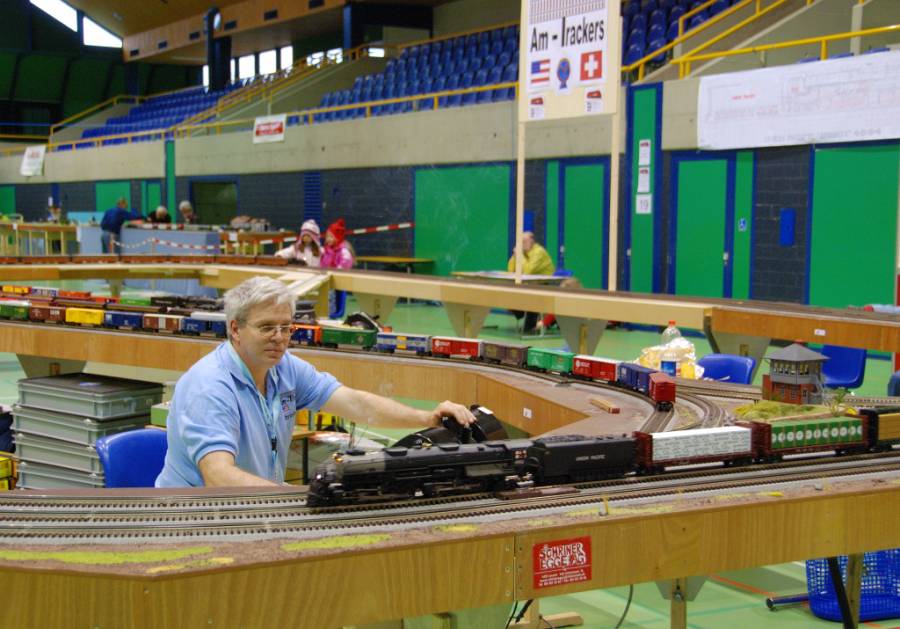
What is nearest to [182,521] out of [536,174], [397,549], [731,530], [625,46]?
[397,549]

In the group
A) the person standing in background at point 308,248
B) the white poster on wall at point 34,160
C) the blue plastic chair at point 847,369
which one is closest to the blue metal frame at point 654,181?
the person standing in background at point 308,248

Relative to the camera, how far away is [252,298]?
3061 millimetres

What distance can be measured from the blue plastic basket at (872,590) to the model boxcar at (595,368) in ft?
3.67

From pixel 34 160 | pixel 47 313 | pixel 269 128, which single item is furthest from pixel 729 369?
pixel 34 160

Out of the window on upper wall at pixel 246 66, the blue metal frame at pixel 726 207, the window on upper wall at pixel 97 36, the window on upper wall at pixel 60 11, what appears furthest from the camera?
the window on upper wall at pixel 97 36

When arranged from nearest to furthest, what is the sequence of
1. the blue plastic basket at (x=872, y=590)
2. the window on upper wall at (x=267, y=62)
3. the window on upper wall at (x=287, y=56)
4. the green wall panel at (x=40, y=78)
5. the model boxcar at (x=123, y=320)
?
the blue plastic basket at (x=872, y=590)
the model boxcar at (x=123, y=320)
the window on upper wall at (x=287, y=56)
the window on upper wall at (x=267, y=62)
the green wall panel at (x=40, y=78)

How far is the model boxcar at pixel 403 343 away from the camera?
5.65 m

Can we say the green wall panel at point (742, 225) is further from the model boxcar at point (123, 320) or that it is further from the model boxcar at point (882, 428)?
the model boxcar at point (882, 428)

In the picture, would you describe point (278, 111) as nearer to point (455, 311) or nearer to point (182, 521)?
point (455, 311)

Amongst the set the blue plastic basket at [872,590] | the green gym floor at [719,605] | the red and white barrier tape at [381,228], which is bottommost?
the green gym floor at [719,605]

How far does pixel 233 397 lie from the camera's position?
2980 mm

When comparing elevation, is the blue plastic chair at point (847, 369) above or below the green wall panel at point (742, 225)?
below

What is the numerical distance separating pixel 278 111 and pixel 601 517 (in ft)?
69.1

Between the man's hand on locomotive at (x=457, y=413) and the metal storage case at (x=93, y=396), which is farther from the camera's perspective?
the metal storage case at (x=93, y=396)
